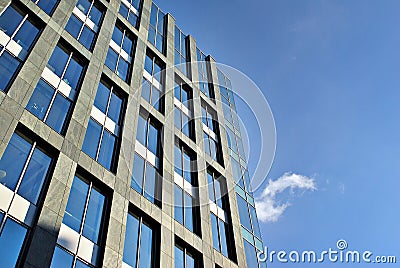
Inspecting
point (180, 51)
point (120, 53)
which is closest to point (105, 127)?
point (120, 53)

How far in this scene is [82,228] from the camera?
16078 millimetres

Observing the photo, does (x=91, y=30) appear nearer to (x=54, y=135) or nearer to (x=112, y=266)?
(x=54, y=135)

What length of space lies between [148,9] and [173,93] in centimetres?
964

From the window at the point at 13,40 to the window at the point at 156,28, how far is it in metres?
12.8

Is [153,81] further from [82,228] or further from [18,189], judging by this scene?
[18,189]

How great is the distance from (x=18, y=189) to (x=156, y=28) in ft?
75.5

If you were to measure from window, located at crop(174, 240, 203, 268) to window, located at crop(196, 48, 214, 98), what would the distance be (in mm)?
17639

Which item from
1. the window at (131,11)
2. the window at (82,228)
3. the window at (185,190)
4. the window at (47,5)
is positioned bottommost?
the window at (82,228)

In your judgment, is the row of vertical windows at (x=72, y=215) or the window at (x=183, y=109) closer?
the row of vertical windows at (x=72, y=215)

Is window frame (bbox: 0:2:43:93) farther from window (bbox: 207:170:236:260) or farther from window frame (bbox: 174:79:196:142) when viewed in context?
window (bbox: 207:170:236:260)

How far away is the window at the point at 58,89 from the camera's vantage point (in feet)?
57.5

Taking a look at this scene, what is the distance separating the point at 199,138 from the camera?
29078 mm

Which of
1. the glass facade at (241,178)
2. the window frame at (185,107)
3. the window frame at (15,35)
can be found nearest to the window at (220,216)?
the glass facade at (241,178)

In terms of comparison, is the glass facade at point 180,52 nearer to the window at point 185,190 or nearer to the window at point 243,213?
the window at point 185,190
